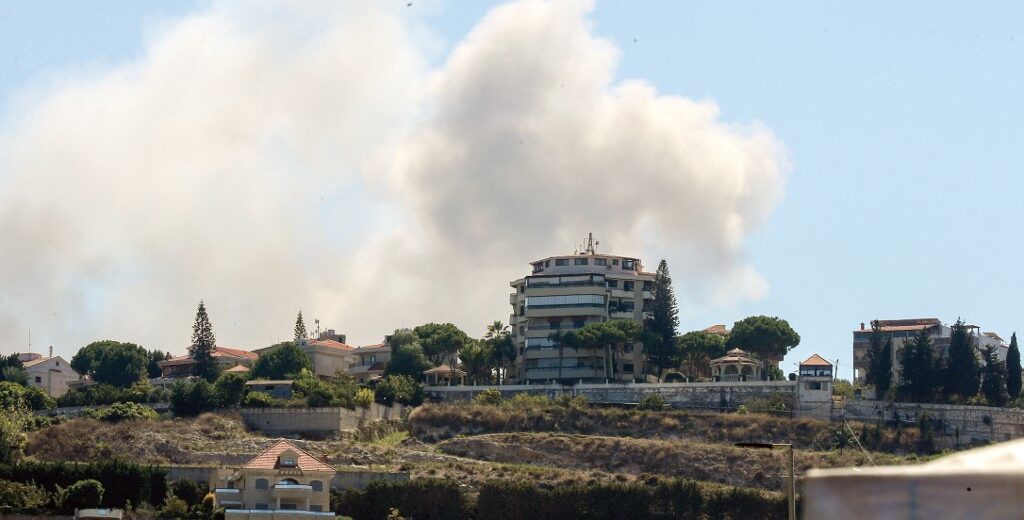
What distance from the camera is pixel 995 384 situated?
404 ft

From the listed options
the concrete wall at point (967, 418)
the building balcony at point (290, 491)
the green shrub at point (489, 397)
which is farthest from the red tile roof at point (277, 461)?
the concrete wall at point (967, 418)

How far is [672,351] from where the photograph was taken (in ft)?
472

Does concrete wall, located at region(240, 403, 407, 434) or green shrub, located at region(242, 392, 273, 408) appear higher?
green shrub, located at region(242, 392, 273, 408)

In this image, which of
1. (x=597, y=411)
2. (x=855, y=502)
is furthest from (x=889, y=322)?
(x=855, y=502)

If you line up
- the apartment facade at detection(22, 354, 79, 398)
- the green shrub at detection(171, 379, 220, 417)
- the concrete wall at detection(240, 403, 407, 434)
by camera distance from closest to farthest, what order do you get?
the concrete wall at detection(240, 403, 407, 434)
the green shrub at detection(171, 379, 220, 417)
the apartment facade at detection(22, 354, 79, 398)

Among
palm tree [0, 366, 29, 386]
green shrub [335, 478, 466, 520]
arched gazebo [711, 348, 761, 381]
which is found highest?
arched gazebo [711, 348, 761, 381]

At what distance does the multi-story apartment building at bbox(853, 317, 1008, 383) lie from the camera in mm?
139125

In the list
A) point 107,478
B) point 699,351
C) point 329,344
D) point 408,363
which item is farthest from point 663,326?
point 107,478

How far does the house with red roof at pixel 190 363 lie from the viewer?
16088cm

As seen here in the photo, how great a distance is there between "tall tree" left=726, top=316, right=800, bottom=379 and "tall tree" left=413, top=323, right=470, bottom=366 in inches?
961

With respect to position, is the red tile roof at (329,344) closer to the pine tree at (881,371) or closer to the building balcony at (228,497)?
the pine tree at (881,371)

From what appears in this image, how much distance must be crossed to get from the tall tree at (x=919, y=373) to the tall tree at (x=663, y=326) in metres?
24.4

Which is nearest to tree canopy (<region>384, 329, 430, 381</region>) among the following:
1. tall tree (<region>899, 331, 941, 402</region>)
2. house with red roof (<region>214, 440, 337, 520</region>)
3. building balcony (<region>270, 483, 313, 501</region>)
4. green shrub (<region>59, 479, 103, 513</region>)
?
house with red roof (<region>214, 440, 337, 520</region>)

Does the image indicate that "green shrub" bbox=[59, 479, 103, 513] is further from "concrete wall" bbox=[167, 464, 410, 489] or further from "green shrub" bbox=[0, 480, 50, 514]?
"concrete wall" bbox=[167, 464, 410, 489]
